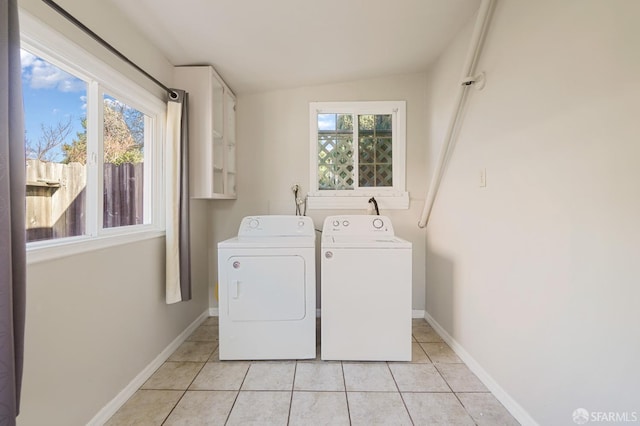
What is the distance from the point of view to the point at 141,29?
1844mm

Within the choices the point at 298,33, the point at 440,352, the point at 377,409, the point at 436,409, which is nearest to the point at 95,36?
the point at 298,33

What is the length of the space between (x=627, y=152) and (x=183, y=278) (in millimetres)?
2494

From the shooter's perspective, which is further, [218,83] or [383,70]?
[383,70]

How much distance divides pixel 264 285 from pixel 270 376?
591mm

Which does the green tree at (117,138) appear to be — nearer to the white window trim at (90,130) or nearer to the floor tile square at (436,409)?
the white window trim at (90,130)

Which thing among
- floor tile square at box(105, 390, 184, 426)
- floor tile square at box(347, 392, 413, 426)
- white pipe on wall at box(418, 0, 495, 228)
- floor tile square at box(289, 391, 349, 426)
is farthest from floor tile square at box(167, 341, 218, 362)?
white pipe on wall at box(418, 0, 495, 228)

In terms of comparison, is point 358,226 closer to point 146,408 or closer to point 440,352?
point 440,352

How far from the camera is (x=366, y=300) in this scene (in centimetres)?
207

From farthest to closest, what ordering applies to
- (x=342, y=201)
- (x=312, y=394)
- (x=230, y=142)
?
(x=342, y=201) → (x=230, y=142) → (x=312, y=394)

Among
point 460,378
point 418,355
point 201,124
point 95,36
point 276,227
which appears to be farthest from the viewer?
point 276,227

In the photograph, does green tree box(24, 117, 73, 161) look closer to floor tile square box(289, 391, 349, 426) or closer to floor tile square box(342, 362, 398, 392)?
floor tile square box(289, 391, 349, 426)

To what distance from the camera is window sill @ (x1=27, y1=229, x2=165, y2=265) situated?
1184 millimetres

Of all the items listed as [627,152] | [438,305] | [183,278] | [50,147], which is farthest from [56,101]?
[438,305]

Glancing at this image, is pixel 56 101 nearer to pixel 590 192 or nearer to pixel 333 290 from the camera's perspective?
pixel 333 290
